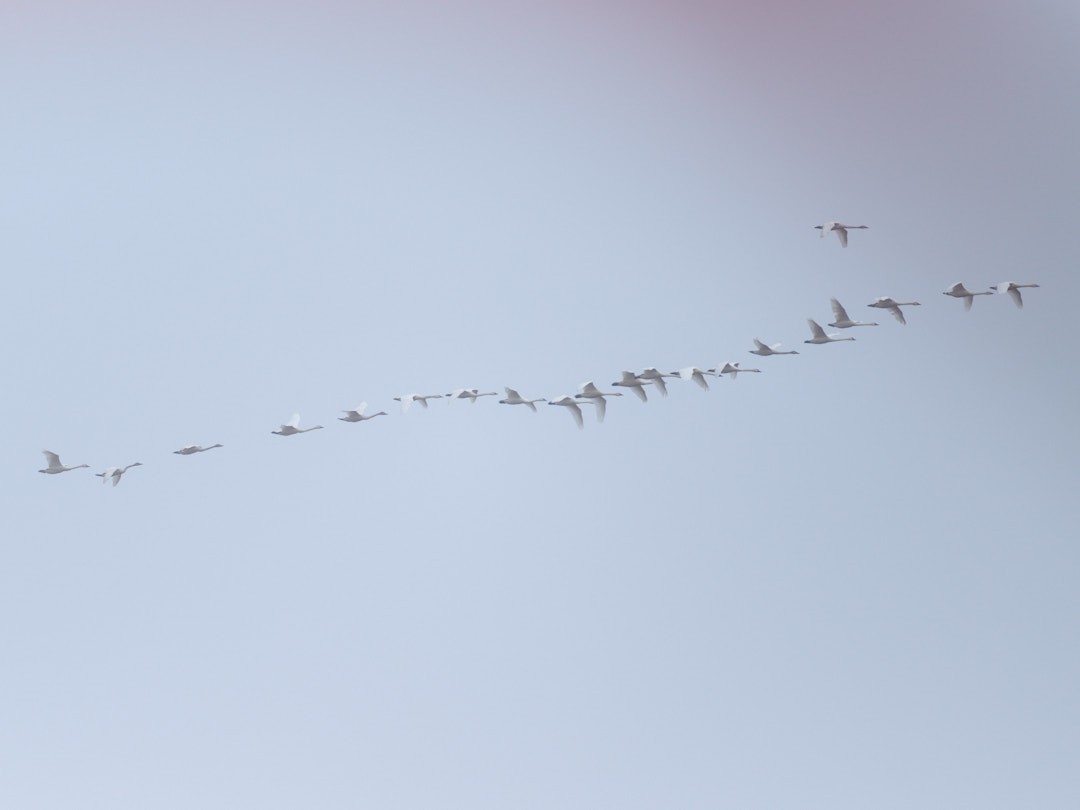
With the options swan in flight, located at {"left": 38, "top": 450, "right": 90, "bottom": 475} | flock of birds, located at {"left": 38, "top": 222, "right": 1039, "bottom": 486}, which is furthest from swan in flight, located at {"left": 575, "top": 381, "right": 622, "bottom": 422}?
swan in flight, located at {"left": 38, "top": 450, "right": 90, "bottom": 475}

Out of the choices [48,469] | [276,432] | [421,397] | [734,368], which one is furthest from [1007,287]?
[48,469]

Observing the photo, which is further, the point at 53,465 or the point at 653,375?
the point at 53,465

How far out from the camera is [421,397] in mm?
6699

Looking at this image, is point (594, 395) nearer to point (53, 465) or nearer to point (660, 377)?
point (660, 377)

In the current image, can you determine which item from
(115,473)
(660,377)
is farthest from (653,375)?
(115,473)

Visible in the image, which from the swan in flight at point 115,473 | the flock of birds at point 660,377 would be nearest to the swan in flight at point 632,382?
the flock of birds at point 660,377

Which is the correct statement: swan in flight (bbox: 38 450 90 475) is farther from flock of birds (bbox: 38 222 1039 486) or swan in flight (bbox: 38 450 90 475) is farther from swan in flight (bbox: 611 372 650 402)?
swan in flight (bbox: 611 372 650 402)

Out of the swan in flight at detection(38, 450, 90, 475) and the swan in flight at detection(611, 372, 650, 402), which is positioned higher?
the swan in flight at detection(611, 372, 650, 402)

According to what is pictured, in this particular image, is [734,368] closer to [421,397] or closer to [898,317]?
[898,317]

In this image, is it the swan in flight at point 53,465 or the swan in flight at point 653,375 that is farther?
the swan in flight at point 53,465

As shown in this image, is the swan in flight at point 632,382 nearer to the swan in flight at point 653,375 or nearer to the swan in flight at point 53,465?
the swan in flight at point 653,375

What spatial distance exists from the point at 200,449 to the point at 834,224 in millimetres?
2938

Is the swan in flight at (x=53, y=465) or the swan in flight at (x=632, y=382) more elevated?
the swan in flight at (x=632, y=382)

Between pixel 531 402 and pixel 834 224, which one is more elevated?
pixel 834 224
